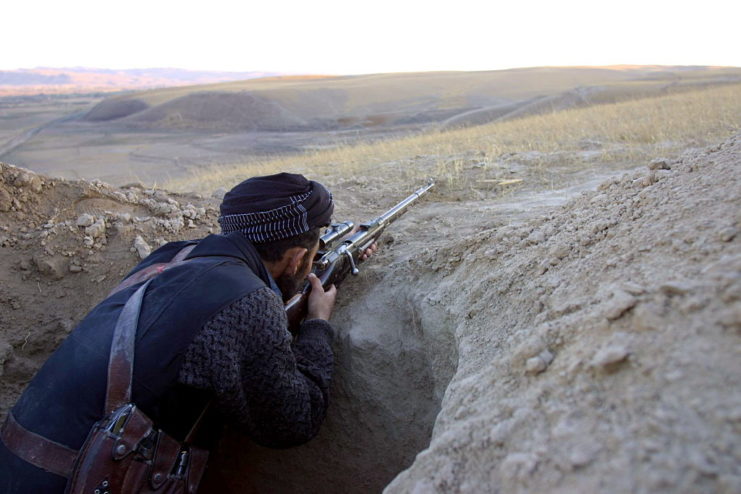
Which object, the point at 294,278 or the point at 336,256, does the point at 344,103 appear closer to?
the point at 336,256

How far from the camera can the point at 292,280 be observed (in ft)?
7.26

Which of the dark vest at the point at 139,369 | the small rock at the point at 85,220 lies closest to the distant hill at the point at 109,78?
the small rock at the point at 85,220

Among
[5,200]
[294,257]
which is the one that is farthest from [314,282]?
[5,200]

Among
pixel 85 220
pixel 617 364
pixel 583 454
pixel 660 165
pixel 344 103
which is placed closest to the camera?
pixel 583 454

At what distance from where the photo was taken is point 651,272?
1289 millimetres

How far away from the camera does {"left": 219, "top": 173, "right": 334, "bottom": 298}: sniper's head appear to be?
1975mm

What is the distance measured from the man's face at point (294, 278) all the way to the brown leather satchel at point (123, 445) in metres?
0.62

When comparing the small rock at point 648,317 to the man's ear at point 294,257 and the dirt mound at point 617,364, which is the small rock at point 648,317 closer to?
the dirt mound at point 617,364

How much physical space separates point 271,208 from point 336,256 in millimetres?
708

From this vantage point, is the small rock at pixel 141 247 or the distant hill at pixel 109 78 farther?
the distant hill at pixel 109 78

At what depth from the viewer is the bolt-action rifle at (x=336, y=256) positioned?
2.37 metres

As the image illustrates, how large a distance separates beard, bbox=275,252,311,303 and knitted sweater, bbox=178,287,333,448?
1.31ft

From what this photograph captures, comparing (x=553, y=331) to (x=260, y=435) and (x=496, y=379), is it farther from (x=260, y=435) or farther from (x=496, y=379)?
(x=260, y=435)

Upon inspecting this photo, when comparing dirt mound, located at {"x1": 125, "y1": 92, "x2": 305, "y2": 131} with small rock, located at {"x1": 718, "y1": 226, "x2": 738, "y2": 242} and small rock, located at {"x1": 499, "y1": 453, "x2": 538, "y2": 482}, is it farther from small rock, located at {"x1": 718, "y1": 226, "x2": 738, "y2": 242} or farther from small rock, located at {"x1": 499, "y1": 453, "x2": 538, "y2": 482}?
small rock, located at {"x1": 499, "y1": 453, "x2": 538, "y2": 482}
